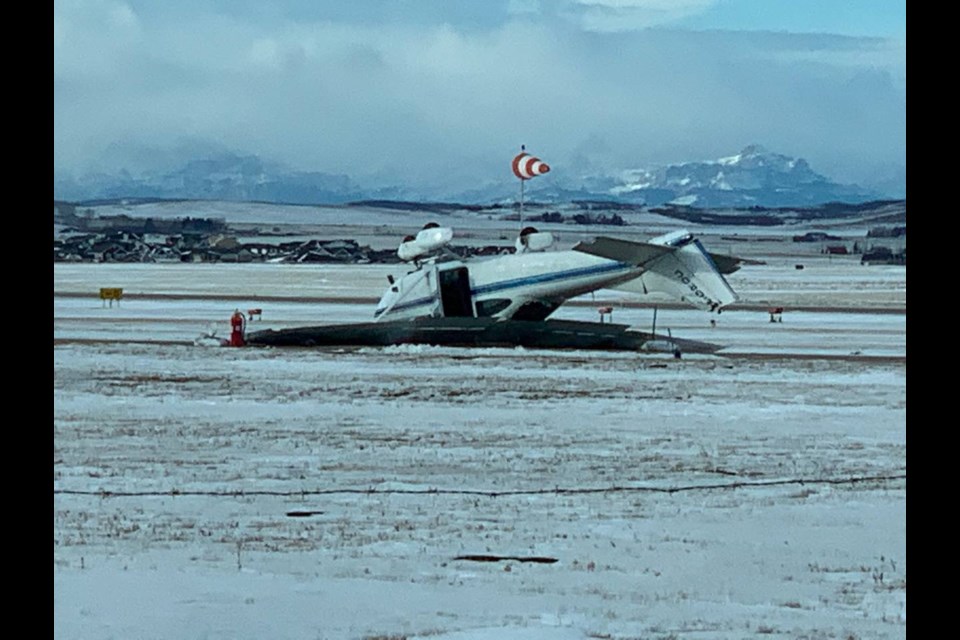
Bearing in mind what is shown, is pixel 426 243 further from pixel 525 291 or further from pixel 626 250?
pixel 626 250

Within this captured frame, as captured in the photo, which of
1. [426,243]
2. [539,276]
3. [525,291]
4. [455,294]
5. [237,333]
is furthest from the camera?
[426,243]

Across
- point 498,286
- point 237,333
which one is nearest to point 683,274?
point 498,286

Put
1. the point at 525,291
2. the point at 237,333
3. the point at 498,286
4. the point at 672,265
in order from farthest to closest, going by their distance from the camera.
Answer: the point at 498,286 < the point at 525,291 < the point at 237,333 < the point at 672,265

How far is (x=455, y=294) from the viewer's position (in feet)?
86.2

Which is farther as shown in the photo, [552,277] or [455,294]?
[455,294]

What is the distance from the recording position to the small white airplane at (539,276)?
957 inches

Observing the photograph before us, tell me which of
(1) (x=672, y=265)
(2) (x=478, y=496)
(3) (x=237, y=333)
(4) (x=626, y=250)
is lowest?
(2) (x=478, y=496)

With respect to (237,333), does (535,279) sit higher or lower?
higher

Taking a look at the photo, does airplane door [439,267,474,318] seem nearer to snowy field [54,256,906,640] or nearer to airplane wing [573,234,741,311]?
snowy field [54,256,906,640]

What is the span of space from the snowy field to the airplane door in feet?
9.02

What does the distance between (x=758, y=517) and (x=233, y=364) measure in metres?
13.3

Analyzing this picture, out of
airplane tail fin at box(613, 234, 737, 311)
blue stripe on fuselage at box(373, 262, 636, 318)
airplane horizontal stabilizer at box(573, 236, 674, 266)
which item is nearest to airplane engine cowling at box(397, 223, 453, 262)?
blue stripe on fuselage at box(373, 262, 636, 318)

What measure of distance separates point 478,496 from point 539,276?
1472 centimetres
